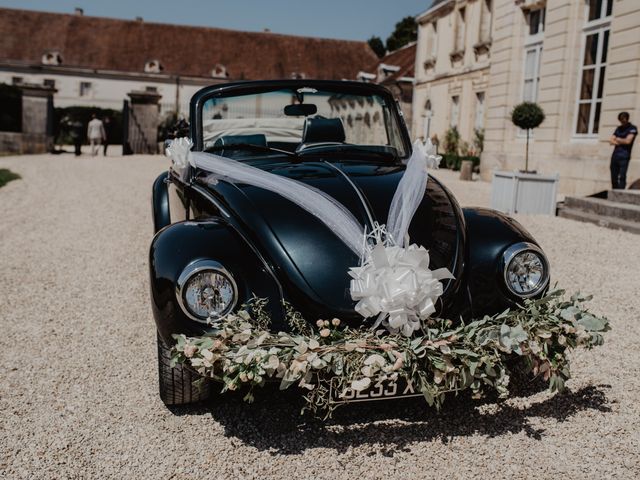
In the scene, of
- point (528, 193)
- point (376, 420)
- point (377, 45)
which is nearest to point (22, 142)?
point (528, 193)

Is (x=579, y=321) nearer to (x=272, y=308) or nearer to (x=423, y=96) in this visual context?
(x=272, y=308)

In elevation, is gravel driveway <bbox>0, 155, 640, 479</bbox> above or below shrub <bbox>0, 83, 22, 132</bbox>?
below

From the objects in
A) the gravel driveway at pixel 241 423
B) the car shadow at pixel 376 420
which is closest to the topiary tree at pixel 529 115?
the gravel driveway at pixel 241 423

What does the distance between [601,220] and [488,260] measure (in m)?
6.89

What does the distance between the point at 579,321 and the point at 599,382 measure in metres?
0.94

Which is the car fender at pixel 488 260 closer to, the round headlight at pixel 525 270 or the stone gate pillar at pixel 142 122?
the round headlight at pixel 525 270

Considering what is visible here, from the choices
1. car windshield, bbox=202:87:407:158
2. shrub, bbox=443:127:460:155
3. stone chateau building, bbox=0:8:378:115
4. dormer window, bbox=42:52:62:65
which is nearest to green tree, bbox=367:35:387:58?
stone chateau building, bbox=0:8:378:115

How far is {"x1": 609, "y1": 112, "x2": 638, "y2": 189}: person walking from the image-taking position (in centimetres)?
1042

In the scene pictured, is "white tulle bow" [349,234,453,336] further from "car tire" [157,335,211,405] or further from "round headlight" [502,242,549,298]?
"car tire" [157,335,211,405]

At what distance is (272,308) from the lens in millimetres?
2654

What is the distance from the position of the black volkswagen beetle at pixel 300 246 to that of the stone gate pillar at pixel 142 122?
21.2 metres

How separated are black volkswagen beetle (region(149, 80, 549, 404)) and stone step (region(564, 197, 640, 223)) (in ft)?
20.3

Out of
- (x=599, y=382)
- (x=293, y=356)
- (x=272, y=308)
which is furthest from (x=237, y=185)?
(x=599, y=382)

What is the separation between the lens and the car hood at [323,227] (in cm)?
270
